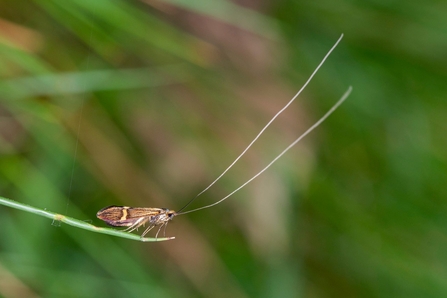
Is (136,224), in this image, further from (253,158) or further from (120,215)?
(253,158)

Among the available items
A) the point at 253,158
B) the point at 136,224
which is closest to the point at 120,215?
the point at 136,224

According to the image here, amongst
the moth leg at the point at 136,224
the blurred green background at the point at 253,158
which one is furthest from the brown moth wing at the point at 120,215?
the blurred green background at the point at 253,158

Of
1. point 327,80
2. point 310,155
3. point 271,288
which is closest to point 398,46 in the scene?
point 327,80

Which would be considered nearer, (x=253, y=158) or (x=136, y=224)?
(x=136, y=224)

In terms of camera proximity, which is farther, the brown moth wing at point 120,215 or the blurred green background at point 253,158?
the blurred green background at point 253,158

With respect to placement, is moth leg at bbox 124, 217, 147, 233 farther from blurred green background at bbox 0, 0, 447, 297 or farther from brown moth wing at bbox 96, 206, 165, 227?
blurred green background at bbox 0, 0, 447, 297

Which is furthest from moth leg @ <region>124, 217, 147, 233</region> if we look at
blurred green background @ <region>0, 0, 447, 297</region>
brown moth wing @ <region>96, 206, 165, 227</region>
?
blurred green background @ <region>0, 0, 447, 297</region>

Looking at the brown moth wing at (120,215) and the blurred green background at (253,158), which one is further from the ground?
the blurred green background at (253,158)

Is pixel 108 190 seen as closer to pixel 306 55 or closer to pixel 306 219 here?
pixel 306 219

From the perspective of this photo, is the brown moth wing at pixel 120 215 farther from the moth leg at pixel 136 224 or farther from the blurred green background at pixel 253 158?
the blurred green background at pixel 253 158
